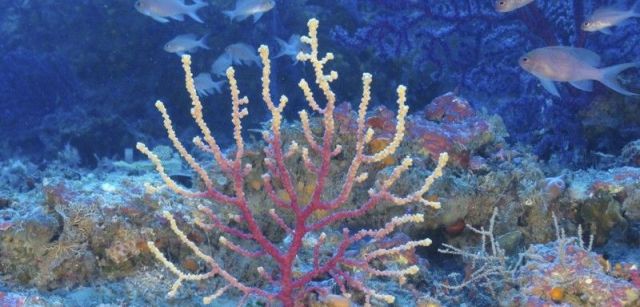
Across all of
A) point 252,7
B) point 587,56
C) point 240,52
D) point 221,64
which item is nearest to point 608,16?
point 587,56

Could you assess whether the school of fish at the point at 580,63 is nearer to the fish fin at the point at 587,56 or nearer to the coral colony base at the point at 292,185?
the fish fin at the point at 587,56

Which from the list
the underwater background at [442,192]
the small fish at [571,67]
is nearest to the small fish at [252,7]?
the underwater background at [442,192]

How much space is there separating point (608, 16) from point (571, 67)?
927mm

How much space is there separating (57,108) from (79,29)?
2.37 metres

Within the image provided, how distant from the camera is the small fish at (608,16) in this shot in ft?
15.4

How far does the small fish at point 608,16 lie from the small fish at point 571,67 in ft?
2.05

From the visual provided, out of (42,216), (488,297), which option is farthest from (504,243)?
(42,216)

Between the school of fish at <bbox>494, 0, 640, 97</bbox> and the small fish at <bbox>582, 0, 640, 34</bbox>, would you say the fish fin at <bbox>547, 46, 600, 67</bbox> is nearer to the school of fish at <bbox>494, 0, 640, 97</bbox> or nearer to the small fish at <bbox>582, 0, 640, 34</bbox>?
the school of fish at <bbox>494, 0, 640, 97</bbox>

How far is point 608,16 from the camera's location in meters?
4.73

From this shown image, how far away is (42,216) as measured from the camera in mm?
3010

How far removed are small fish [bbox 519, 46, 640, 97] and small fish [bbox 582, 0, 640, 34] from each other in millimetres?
624

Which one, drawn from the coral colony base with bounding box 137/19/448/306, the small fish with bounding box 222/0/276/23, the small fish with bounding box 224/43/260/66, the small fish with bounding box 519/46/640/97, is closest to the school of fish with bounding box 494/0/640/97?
the small fish with bounding box 519/46/640/97

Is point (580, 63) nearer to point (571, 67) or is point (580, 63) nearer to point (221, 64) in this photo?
point (571, 67)

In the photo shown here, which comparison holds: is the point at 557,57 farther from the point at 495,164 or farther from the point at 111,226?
the point at 111,226
